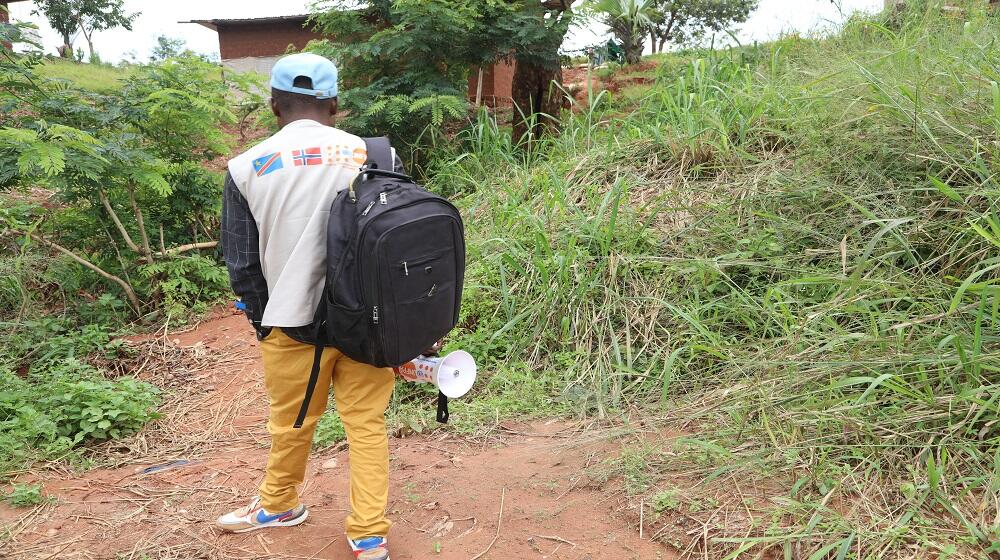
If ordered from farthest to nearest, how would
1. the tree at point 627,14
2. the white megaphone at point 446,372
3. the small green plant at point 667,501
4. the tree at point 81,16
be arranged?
the tree at point 81,16, the tree at point 627,14, the small green plant at point 667,501, the white megaphone at point 446,372

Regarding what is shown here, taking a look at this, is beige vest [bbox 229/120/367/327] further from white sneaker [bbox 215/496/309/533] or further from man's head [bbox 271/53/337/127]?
white sneaker [bbox 215/496/309/533]

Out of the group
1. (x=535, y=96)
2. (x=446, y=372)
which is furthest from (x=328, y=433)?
(x=535, y=96)

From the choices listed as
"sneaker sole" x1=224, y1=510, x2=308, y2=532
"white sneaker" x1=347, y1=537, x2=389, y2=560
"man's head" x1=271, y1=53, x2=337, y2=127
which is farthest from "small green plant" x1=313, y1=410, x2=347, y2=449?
"man's head" x1=271, y1=53, x2=337, y2=127

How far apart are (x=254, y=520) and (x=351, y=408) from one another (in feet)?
2.52

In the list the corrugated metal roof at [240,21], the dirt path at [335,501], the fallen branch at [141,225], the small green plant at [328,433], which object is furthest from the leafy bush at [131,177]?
the corrugated metal roof at [240,21]

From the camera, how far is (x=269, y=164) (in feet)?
8.20

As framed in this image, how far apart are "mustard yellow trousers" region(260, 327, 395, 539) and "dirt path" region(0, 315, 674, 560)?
335mm

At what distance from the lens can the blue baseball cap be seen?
2.55 metres

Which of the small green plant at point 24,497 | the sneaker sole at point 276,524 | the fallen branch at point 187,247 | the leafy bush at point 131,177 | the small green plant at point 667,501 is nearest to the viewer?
the small green plant at point 667,501

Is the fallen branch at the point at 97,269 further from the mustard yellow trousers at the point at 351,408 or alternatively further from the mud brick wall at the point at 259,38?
the mud brick wall at the point at 259,38

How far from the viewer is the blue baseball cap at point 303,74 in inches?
101

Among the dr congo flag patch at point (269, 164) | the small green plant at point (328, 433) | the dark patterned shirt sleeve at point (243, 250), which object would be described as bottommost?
the small green plant at point (328, 433)

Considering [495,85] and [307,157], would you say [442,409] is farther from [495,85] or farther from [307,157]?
[495,85]

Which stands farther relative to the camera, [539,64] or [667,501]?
[539,64]
